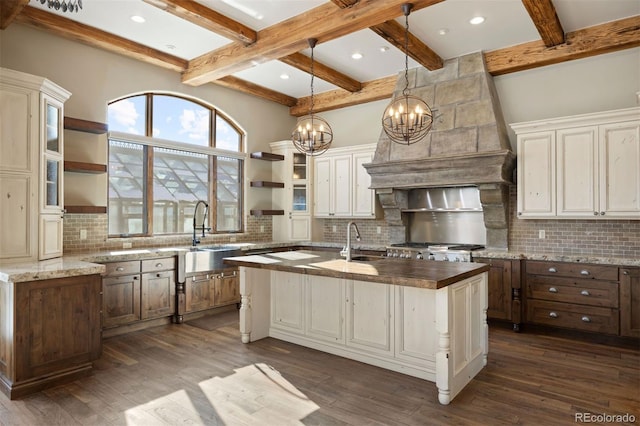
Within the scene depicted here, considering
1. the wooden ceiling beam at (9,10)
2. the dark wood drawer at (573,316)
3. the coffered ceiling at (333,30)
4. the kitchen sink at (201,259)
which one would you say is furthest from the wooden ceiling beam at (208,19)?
the dark wood drawer at (573,316)

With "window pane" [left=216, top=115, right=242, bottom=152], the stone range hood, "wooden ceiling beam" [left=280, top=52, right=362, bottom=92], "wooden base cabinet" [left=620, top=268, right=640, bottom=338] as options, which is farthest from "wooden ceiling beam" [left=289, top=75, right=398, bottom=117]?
"wooden base cabinet" [left=620, top=268, right=640, bottom=338]

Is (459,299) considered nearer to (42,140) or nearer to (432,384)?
(432,384)

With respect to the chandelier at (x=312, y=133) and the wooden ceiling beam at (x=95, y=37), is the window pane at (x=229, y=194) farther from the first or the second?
the chandelier at (x=312, y=133)

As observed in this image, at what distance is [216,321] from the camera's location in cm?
526

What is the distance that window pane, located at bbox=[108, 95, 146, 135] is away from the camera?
514 cm

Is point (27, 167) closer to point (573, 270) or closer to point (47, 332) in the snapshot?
point (47, 332)

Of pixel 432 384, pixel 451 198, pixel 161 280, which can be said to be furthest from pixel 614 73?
pixel 161 280

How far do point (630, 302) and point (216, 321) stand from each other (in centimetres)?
475

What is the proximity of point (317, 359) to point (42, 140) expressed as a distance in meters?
3.33

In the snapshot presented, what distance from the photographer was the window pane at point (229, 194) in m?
6.44

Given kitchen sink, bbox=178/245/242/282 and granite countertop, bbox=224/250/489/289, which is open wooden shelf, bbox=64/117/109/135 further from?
granite countertop, bbox=224/250/489/289

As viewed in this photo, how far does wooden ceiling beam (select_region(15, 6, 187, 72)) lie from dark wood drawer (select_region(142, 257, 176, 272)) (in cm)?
258

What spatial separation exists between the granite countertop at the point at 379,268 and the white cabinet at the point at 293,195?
8.63 ft

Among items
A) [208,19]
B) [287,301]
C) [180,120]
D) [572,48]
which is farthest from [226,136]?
[572,48]
